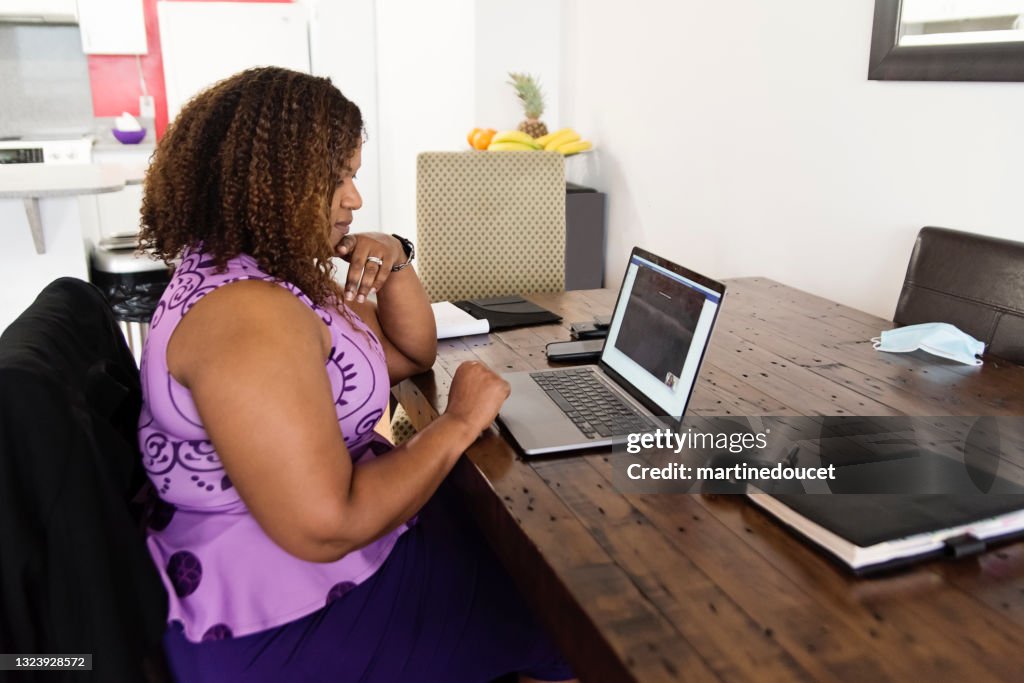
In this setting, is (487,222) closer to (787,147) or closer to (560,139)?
(787,147)

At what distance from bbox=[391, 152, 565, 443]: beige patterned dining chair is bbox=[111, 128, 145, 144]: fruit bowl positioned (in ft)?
10.8

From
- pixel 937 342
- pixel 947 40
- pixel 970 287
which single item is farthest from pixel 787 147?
pixel 937 342

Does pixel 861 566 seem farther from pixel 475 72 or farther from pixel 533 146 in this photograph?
pixel 475 72

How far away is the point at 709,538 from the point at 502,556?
0.26 meters

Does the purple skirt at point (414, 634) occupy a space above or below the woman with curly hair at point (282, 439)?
below

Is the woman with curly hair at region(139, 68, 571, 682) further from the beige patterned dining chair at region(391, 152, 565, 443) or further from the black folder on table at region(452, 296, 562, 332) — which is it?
the beige patterned dining chair at region(391, 152, 565, 443)

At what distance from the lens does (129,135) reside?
4953 mm

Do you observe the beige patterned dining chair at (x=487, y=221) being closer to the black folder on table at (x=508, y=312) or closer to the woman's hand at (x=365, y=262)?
the black folder on table at (x=508, y=312)

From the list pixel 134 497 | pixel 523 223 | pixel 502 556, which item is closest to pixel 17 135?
pixel 523 223

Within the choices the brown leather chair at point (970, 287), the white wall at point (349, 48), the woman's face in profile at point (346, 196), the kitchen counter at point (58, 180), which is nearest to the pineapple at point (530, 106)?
the white wall at point (349, 48)

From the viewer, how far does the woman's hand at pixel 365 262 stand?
1453 millimetres

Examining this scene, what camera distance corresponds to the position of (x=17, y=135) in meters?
5.20

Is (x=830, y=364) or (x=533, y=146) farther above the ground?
(x=533, y=146)

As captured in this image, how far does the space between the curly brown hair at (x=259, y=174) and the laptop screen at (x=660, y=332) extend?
1.64 feet
